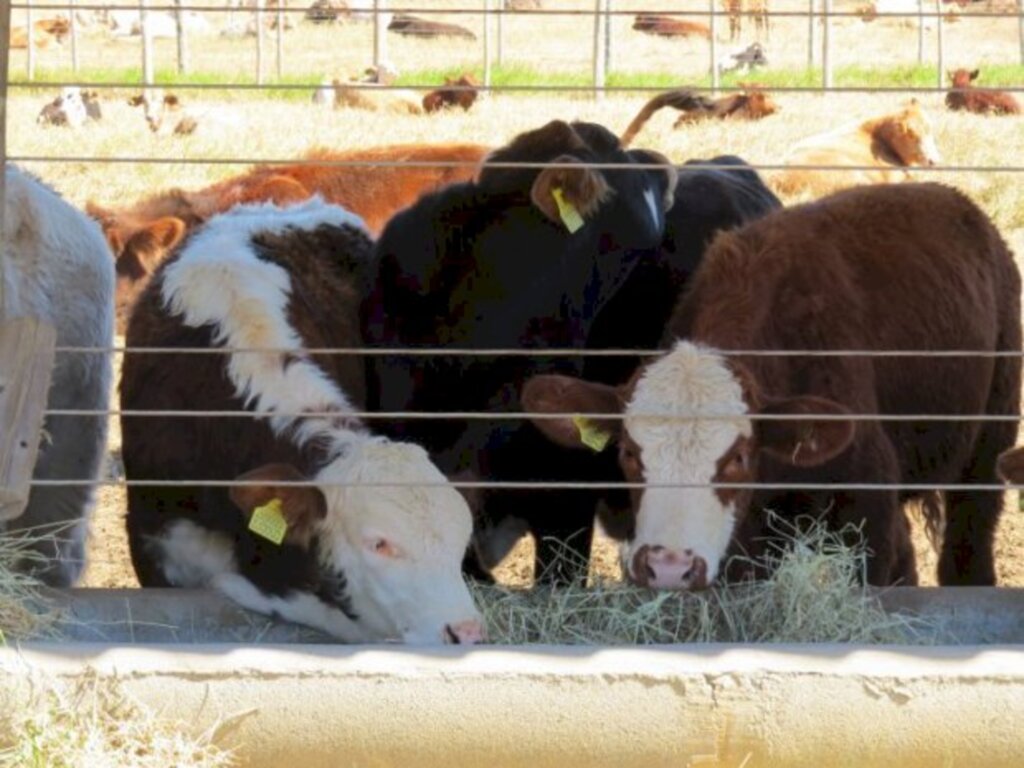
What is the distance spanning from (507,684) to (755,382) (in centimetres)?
172

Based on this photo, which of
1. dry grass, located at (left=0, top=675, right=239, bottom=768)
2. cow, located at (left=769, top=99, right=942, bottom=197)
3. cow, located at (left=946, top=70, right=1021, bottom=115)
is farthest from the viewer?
cow, located at (left=946, top=70, right=1021, bottom=115)

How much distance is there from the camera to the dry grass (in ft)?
12.0

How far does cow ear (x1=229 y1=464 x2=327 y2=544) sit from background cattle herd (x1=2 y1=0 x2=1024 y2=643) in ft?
0.03

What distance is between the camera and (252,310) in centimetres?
541

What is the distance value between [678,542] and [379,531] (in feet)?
2.57

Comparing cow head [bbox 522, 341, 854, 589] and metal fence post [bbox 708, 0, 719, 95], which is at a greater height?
metal fence post [bbox 708, 0, 719, 95]

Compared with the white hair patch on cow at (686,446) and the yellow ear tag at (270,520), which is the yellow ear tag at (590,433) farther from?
the yellow ear tag at (270,520)

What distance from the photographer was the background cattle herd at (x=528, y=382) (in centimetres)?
481

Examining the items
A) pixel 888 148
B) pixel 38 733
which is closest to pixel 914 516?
pixel 38 733

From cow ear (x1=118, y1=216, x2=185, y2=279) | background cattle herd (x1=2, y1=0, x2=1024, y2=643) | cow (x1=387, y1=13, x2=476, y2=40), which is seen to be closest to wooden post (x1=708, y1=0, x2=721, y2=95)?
background cattle herd (x1=2, y1=0, x2=1024, y2=643)

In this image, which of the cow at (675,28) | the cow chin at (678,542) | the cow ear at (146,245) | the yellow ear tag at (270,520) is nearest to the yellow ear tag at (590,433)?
the cow chin at (678,542)

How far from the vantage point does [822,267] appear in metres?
5.73

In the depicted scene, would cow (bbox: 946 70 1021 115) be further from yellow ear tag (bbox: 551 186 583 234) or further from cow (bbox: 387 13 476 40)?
→ yellow ear tag (bbox: 551 186 583 234)

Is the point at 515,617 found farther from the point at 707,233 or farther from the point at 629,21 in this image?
the point at 629,21
